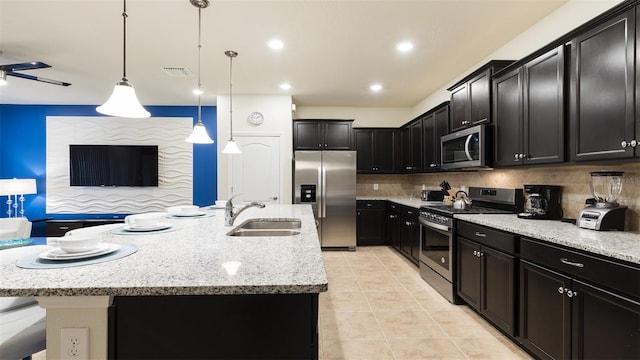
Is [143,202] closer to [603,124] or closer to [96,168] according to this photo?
[96,168]

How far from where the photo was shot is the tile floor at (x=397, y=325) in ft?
6.88

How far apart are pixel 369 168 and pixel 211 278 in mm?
4836

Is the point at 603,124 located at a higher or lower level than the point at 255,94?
lower

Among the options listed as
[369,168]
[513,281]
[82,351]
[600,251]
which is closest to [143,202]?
[369,168]

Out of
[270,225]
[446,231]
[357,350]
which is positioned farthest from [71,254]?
[446,231]

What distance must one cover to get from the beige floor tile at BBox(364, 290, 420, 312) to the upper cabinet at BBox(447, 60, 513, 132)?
1908mm

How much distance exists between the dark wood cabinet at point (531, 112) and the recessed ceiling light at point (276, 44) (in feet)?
6.93

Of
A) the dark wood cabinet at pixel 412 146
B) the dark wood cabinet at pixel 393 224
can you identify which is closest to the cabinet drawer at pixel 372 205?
the dark wood cabinet at pixel 393 224

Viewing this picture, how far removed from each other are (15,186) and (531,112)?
6823mm

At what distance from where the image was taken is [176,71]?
3.85 meters

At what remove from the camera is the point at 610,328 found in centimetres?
143

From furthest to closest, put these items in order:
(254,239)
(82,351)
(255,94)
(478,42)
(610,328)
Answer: (255,94)
(478,42)
(254,239)
(610,328)
(82,351)

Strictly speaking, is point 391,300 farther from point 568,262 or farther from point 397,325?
point 568,262

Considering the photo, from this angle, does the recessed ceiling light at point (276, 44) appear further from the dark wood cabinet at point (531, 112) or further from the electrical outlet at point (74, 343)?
the electrical outlet at point (74, 343)
